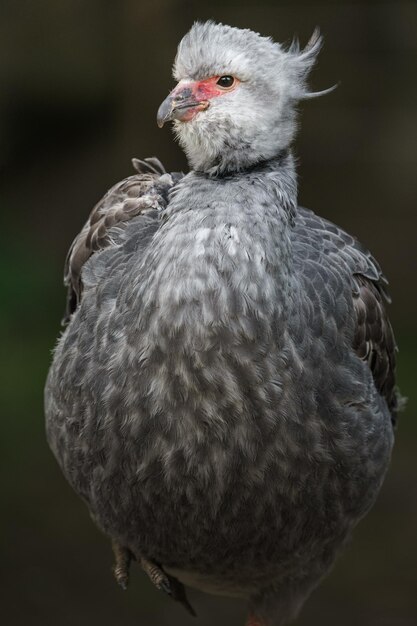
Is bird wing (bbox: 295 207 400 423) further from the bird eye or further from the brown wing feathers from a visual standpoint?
the bird eye

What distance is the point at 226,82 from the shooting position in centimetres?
257

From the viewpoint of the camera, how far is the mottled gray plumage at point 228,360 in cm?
252

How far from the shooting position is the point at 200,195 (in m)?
2.57

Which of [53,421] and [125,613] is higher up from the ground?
[53,421]

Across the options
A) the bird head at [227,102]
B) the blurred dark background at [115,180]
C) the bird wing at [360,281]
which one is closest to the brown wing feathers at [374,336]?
the bird wing at [360,281]

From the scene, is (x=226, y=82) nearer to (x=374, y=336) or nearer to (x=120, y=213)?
(x=120, y=213)

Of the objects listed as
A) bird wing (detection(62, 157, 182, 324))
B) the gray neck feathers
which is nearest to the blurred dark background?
bird wing (detection(62, 157, 182, 324))

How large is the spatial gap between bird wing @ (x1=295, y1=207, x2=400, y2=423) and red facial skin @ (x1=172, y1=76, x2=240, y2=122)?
0.49 m

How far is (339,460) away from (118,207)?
0.88 meters

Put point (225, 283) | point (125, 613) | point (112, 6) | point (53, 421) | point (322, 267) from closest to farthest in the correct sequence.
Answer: point (225, 283), point (322, 267), point (53, 421), point (125, 613), point (112, 6)

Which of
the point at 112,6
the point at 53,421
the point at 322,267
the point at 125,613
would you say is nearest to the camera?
the point at 322,267

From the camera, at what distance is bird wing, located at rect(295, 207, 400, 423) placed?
2.97 meters

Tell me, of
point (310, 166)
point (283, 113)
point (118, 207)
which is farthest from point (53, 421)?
point (310, 166)

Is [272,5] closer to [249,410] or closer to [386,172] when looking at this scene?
[386,172]
